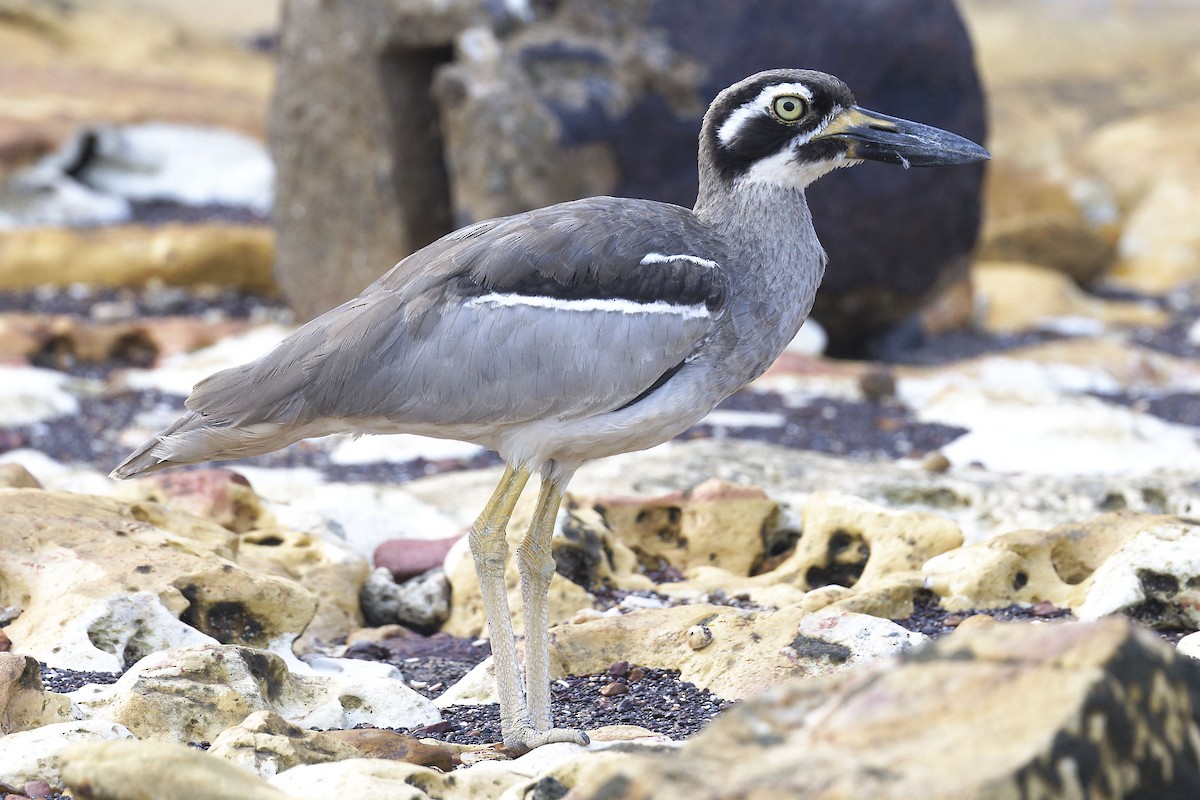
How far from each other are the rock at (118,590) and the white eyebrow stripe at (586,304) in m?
1.30

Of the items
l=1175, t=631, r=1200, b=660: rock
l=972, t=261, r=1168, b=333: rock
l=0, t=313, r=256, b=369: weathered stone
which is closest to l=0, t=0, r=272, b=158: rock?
l=0, t=313, r=256, b=369: weathered stone

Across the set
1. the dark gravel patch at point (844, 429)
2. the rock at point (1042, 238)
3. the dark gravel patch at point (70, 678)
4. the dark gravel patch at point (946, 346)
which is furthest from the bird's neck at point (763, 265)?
the rock at point (1042, 238)

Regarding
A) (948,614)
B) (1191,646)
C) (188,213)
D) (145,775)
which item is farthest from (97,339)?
(1191,646)

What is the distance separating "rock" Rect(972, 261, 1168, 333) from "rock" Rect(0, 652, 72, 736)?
1013cm

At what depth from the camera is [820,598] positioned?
5008mm

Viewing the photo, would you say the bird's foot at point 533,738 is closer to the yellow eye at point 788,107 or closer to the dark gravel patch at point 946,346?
the yellow eye at point 788,107

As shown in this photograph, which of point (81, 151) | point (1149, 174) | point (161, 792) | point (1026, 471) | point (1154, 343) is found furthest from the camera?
point (1149, 174)

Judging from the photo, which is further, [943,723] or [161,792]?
[161,792]

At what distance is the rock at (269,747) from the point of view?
3541 mm

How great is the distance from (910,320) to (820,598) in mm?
7064

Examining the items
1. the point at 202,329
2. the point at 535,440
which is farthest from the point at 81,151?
the point at 535,440

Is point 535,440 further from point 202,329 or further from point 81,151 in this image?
point 81,151

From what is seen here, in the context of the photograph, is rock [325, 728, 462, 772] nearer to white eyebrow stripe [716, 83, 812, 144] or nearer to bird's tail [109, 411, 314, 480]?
bird's tail [109, 411, 314, 480]

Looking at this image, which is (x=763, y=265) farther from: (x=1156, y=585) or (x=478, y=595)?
(x=478, y=595)
